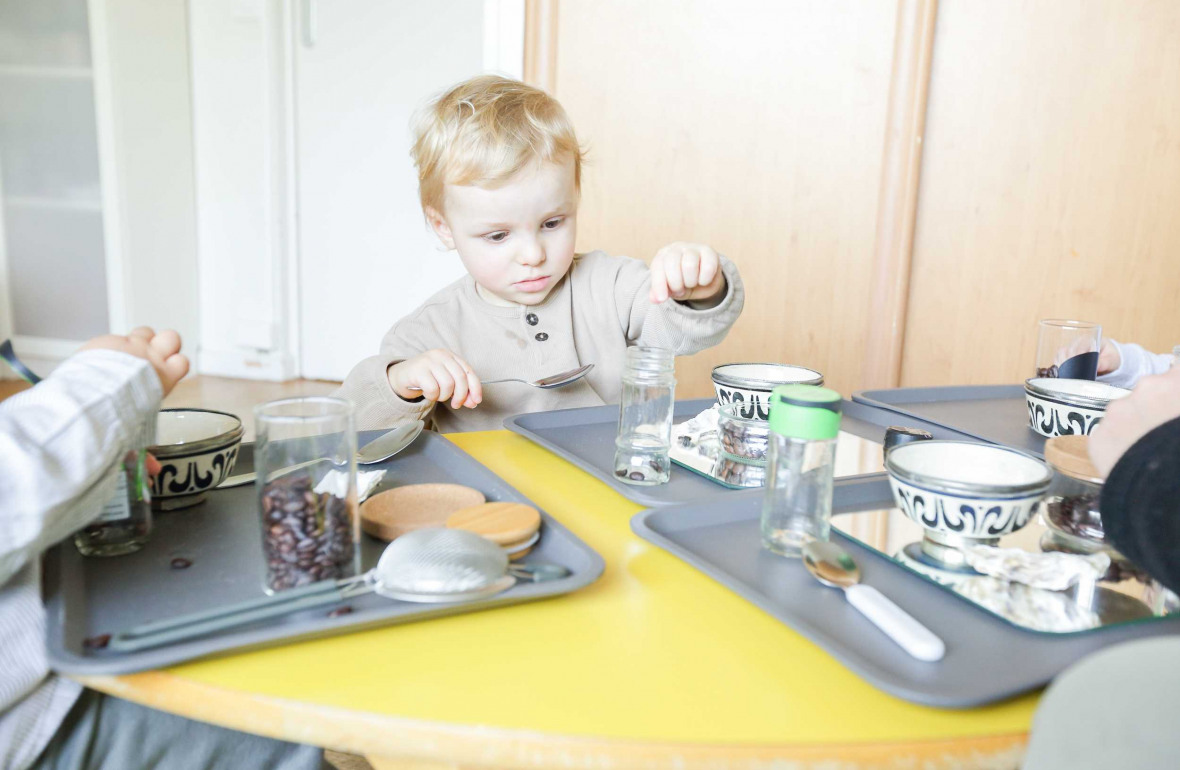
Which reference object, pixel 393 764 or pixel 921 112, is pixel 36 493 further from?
pixel 921 112

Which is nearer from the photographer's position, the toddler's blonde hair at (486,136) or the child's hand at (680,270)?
the child's hand at (680,270)

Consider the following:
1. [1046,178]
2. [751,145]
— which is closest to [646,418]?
[751,145]

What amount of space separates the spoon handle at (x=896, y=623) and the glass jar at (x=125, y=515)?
19.8 inches

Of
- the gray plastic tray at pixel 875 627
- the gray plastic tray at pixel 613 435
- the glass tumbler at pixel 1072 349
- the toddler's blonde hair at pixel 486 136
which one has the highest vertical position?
the toddler's blonde hair at pixel 486 136

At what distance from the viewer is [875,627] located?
0.54 meters

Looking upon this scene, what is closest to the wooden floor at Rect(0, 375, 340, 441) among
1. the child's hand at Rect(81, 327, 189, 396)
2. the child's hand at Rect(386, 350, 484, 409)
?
the child's hand at Rect(386, 350, 484, 409)

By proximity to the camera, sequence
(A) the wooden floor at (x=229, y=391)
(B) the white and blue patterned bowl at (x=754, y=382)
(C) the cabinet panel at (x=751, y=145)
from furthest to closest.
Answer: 1. (A) the wooden floor at (x=229, y=391)
2. (C) the cabinet panel at (x=751, y=145)
3. (B) the white and blue patterned bowl at (x=754, y=382)

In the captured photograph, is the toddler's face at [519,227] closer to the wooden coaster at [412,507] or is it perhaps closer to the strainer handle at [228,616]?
the wooden coaster at [412,507]

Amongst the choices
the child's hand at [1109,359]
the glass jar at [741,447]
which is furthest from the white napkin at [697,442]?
the child's hand at [1109,359]

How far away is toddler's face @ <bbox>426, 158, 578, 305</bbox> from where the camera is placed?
1.15 meters

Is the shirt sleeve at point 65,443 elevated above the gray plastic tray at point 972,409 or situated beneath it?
elevated above

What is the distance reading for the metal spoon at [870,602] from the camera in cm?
51

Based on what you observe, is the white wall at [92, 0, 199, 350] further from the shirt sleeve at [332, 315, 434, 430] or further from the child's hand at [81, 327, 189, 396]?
the child's hand at [81, 327, 189, 396]

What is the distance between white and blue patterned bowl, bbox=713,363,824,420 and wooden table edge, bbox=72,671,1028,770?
18.6 inches
